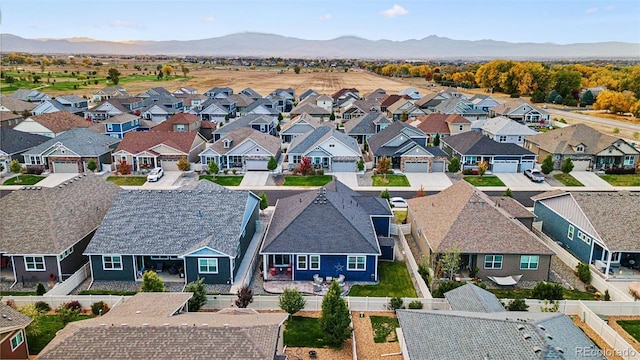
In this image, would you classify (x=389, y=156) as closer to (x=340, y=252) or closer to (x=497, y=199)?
(x=497, y=199)

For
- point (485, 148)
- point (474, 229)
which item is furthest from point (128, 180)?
point (485, 148)

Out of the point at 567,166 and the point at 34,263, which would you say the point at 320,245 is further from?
the point at 567,166

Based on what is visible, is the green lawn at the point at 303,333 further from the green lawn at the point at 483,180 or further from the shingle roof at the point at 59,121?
the shingle roof at the point at 59,121

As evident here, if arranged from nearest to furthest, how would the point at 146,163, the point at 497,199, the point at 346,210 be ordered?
the point at 346,210
the point at 497,199
the point at 146,163

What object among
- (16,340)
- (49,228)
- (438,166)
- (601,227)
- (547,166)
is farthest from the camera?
(438,166)

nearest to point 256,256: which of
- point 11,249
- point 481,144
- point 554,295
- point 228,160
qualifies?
point 11,249

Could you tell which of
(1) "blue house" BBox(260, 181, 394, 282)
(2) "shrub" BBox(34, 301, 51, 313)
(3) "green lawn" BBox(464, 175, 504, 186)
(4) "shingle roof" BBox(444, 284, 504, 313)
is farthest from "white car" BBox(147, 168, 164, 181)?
(4) "shingle roof" BBox(444, 284, 504, 313)

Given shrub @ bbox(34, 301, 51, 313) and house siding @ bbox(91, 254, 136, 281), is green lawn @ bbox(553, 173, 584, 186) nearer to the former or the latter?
house siding @ bbox(91, 254, 136, 281)
